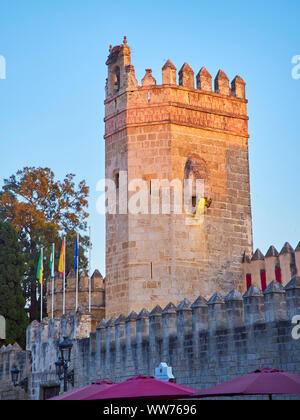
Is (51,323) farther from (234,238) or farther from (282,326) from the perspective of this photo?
(282,326)

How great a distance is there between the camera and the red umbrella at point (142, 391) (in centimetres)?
1091

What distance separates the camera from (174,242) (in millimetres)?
21453

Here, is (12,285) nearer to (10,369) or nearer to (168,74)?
(10,369)

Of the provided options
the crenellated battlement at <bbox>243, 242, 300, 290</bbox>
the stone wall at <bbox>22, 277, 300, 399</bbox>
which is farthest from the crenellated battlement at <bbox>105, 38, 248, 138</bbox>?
the stone wall at <bbox>22, 277, 300, 399</bbox>

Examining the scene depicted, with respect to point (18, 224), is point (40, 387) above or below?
below

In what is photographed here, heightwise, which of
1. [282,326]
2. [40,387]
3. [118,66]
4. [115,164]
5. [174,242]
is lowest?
[40,387]

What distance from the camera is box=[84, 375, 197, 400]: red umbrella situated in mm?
10906

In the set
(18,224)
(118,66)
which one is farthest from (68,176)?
(118,66)

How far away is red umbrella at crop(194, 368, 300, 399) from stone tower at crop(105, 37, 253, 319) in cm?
1058

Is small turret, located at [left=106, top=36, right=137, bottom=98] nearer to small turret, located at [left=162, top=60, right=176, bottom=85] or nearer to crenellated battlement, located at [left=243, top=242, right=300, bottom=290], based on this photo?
small turret, located at [left=162, top=60, right=176, bottom=85]

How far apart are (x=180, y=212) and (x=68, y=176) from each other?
18.4m

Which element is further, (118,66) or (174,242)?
(118,66)
